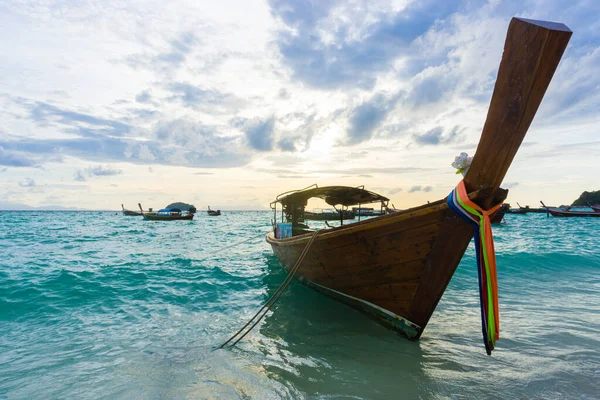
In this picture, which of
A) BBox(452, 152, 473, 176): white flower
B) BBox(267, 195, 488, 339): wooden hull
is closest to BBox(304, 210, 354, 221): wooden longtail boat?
BBox(267, 195, 488, 339): wooden hull

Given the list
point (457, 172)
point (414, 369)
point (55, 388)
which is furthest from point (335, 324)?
point (55, 388)

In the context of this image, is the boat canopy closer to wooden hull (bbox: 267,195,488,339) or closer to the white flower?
wooden hull (bbox: 267,195,488,339)

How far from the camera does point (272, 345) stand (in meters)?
5.30

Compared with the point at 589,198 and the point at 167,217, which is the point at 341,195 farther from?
the point at 589,198

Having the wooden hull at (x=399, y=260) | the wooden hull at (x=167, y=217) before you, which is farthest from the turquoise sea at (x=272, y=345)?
the wooden hull at (x=167, y=217)

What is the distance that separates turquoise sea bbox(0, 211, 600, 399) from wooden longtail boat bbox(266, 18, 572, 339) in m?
0.73

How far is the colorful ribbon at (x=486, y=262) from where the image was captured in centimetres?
326

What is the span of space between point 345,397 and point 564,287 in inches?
370

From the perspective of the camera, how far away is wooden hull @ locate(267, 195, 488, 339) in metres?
3.97

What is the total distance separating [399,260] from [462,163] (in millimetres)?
1666

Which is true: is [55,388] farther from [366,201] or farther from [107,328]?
[366,201]

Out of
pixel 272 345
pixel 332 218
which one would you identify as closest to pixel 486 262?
pixel 272 345

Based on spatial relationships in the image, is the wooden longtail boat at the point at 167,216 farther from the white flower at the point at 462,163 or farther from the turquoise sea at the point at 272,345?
the white flower at the point at 462,163

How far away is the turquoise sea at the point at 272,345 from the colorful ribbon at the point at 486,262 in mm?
992
